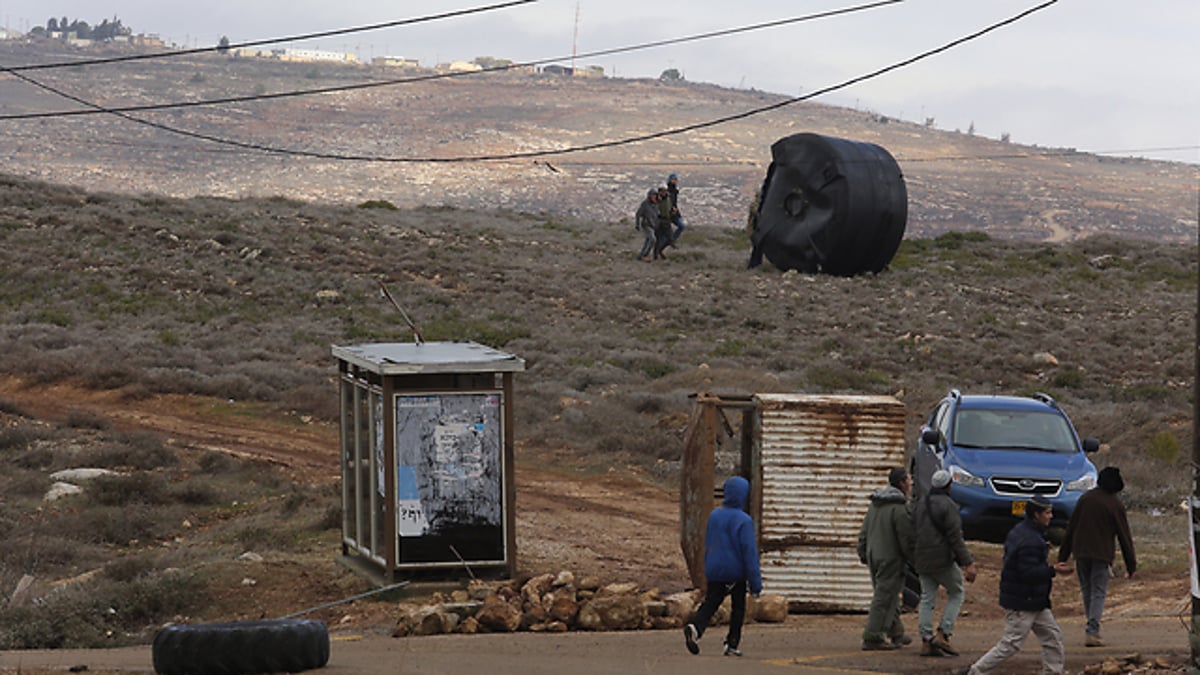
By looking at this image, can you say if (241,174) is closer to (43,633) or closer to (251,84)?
(251,84)

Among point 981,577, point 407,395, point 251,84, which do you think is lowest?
point 981,577

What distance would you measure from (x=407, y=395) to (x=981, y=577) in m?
6.72

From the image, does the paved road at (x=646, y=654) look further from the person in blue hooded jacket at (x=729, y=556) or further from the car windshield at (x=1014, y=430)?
the car windshield at (x=1014, y=430)

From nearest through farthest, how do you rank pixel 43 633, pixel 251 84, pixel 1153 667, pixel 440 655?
pixel 1153 667, pixel 440 655, pixel 43 633, pixel 251 84

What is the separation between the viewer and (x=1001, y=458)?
1675cm

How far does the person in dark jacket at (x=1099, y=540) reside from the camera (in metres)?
12.3

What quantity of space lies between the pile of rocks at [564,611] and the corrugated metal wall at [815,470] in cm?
57

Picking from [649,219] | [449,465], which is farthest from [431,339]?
[449,465]

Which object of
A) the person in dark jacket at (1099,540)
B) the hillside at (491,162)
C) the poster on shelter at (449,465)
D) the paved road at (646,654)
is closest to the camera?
the paved road at (646,654)

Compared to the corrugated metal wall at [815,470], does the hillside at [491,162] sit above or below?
above

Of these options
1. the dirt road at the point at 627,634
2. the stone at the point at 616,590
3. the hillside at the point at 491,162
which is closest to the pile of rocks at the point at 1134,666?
the dirt road at the point at 627,634

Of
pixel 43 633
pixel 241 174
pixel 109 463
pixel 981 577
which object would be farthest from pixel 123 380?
pixel 241 174

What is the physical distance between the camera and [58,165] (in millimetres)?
147625

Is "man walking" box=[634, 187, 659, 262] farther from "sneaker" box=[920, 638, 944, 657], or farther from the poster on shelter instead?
"sneaker" box=[920, 638, 944, 657]
